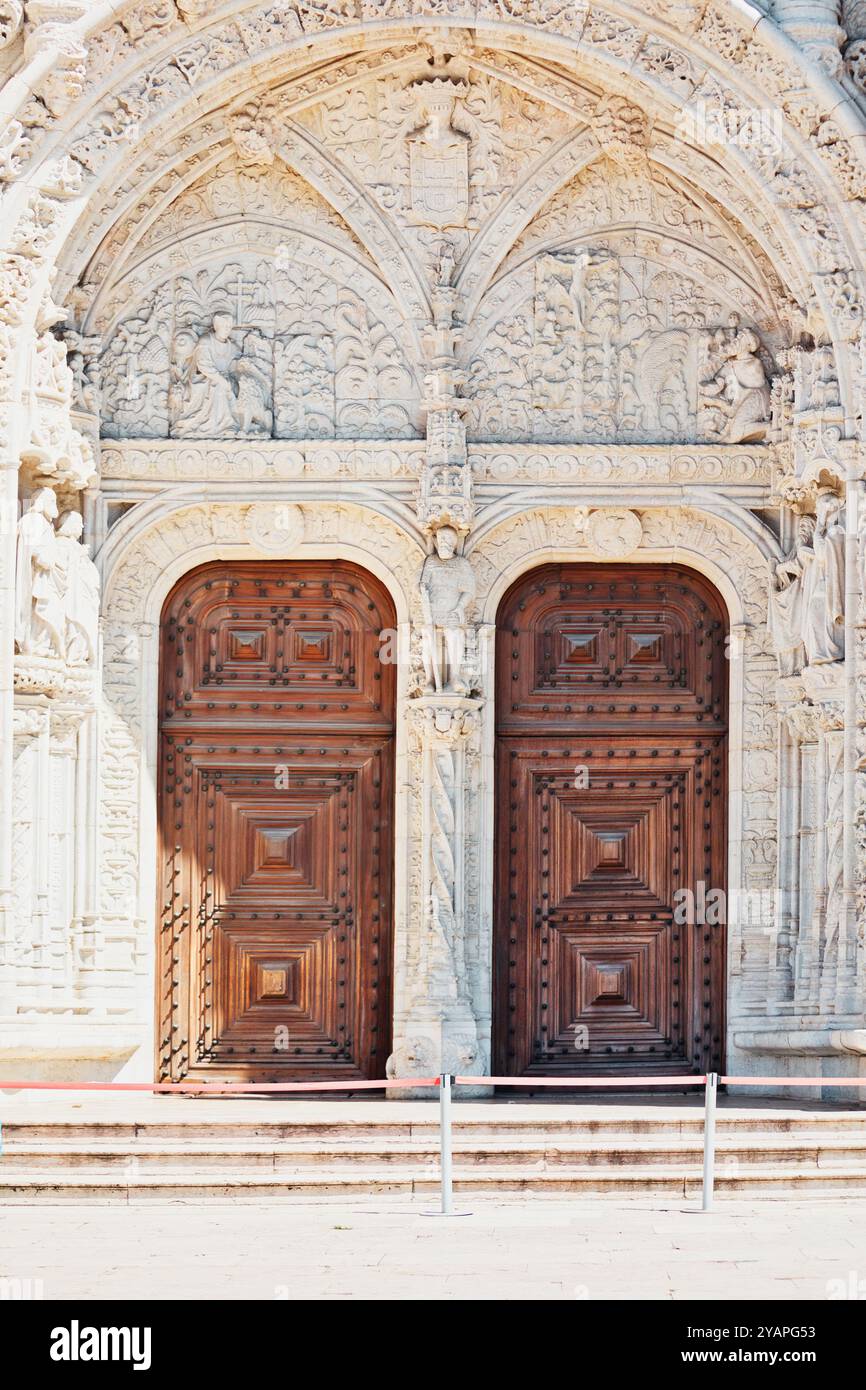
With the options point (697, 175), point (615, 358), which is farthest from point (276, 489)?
point (697, 175)

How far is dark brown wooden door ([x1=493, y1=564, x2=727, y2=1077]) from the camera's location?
14.1 m

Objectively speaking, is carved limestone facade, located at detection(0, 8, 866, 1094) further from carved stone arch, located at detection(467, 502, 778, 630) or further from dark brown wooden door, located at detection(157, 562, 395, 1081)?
dark brown wooden door, located at detection(157, 562, 395, 1081)

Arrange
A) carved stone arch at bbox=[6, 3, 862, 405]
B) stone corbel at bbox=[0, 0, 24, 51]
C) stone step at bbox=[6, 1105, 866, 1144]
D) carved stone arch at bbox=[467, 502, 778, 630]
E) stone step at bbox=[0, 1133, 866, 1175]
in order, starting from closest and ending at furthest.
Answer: stone step at bbox=[0, 1133, 866, 1175], stone step at bbox=[6, 1105, 866, 1144], stone corbel at bbox=[0, 0, 24, 51], carved stone arch at bbox=[6, 3, 862, 405], carved stone arch at bbox=[467, 502, 778, 630]

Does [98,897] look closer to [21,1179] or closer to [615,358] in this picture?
[21,1179]

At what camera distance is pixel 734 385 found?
14102mm

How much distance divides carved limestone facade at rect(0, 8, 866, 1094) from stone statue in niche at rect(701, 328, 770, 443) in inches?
0.7

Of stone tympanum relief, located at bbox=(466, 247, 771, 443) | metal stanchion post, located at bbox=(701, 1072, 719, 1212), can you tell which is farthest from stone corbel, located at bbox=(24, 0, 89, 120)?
metal stanchion post, located at bbox=(701, 1072, 719, 1212)

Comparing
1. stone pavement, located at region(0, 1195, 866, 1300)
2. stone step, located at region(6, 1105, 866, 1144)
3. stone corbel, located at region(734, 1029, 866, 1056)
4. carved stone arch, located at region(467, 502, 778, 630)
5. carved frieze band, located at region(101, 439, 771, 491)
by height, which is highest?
carved frieze band, located at region(101, 439, 771, 491)

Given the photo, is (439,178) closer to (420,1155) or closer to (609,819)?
(609,819)

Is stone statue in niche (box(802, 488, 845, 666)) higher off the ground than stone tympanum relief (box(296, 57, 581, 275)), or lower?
lower

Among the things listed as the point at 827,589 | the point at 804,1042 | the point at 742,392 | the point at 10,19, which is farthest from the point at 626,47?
the point at 804,1042

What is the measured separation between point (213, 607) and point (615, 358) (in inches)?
111

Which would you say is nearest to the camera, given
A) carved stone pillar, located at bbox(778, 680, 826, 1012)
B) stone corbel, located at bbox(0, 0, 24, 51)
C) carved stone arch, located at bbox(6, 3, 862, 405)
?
stone corbel, located at bbox(0, 0, 24, 51)

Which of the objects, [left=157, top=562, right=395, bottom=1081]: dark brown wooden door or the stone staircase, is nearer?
the stone staircase
